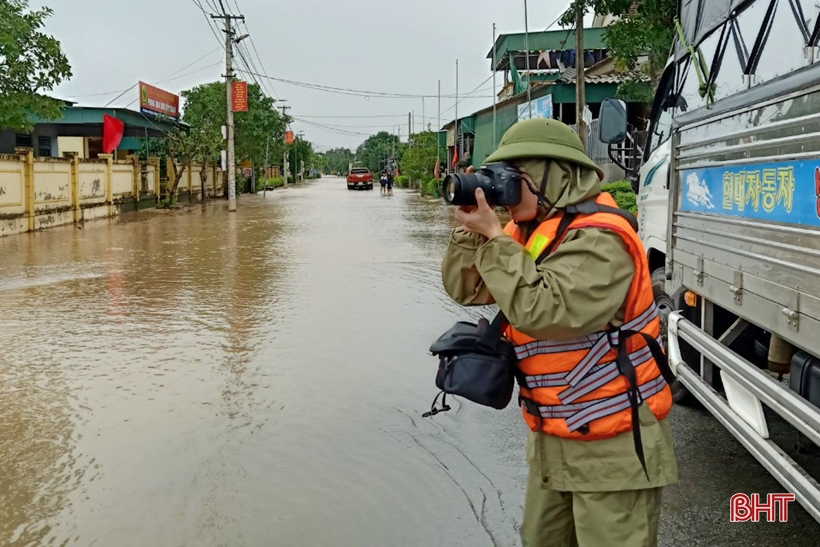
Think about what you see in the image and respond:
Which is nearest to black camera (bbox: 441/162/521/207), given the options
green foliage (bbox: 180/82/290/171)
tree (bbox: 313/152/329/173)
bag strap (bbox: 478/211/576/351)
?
bag strap (bbox: 478/211/576/351)

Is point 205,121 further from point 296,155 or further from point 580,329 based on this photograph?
point 296,155

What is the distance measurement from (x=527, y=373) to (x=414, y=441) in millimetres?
2356

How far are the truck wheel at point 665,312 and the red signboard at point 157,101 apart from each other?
2982cm

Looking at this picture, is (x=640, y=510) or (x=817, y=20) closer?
(x=640, y=510)

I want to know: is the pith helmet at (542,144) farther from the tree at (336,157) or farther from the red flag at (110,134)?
the tree at (336,157)

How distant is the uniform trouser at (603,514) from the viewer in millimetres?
2125

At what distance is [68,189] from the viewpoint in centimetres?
2003

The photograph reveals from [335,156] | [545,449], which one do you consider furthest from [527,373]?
[335,156]

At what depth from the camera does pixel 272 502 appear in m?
3.65

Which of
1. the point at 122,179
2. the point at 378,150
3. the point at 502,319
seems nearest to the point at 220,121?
the point at 122,179

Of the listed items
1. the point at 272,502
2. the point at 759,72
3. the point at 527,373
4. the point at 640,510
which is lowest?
the point at 272,502

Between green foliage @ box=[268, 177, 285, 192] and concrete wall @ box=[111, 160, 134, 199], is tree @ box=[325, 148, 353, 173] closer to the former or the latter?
green foliage @ box=[268, 177, 285, 192]

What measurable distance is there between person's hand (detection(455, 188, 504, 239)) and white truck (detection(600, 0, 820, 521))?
48.7 inches

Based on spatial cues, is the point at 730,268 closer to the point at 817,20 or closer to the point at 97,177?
the point at 817,20
